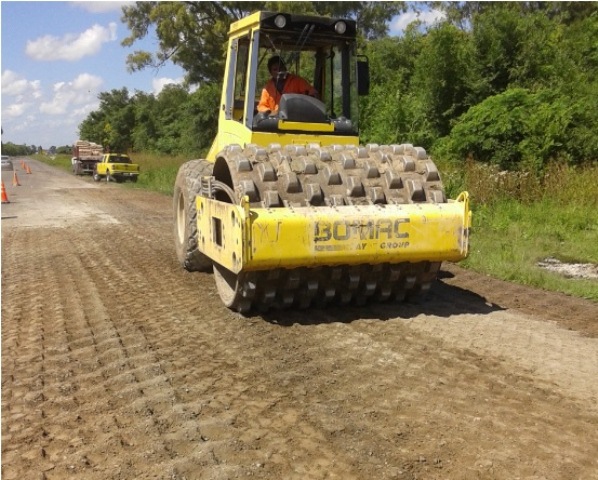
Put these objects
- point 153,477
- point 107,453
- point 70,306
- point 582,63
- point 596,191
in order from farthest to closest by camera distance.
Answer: point 582,63, point 596,191, point 70,306, point 107,453, point 153,477

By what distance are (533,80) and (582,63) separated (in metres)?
2.96

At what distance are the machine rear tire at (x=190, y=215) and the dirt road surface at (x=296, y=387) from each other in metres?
0.53

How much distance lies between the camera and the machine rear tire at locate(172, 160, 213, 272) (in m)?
7.03

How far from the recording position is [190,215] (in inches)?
276

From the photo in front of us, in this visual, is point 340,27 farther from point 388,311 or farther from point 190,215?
point 388,311

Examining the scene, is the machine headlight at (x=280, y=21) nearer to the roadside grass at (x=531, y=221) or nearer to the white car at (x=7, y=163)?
the roadside grass at (x=531, y=221)

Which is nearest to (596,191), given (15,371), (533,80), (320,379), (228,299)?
(533,80)

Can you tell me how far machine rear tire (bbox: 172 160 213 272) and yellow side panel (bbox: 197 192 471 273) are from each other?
1.63m

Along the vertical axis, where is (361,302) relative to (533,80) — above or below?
below

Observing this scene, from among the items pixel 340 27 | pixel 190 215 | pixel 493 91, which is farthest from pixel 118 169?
pixel 340 27

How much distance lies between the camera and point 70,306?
20.1ft

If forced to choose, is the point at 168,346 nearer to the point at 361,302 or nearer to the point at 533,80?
the point at 361,302

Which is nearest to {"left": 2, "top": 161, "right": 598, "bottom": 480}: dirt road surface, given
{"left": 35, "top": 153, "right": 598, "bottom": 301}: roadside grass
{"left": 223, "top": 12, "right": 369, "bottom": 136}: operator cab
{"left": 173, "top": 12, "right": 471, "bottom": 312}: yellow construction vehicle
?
{"left": 173, "top": 12, "right": 471, "bottom": 312}: yellow construction vehicle

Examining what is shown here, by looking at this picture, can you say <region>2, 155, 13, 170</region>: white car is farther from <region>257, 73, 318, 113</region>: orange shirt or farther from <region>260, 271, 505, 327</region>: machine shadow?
<region>260, 271, 505, 327</region>: machine shadow
